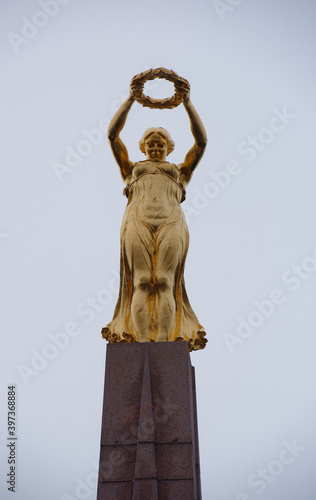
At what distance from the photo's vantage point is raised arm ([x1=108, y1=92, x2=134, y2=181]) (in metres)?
10.2

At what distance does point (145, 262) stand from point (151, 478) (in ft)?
10.4

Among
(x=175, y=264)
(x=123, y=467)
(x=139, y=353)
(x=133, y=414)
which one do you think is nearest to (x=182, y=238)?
(x=175, y=264)

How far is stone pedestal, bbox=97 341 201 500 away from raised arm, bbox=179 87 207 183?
3321 millimetres

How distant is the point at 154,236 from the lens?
9516 millimetres

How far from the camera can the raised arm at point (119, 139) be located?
33.6ft

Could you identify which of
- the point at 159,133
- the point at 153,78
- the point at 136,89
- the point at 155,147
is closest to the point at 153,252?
the point at 155,147

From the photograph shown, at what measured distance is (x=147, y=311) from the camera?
9000 mm

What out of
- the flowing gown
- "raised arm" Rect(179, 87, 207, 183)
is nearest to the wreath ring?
"raised arm" Rect(179, 87, 207, 183)

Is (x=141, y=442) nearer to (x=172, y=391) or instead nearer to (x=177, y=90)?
(x=172, y=391)

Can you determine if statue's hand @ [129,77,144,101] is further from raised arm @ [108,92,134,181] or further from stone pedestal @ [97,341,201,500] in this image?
stone pedestal @ [97,341,201,500]

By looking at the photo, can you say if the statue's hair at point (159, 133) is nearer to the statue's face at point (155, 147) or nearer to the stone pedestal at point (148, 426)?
the statue's face at point (155, 147)

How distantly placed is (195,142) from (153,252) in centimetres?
216

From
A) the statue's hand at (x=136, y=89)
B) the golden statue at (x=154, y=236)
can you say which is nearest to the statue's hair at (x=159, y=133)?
the golden statue at (x=154, y=236)

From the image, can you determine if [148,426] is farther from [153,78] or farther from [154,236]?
[153,78]
